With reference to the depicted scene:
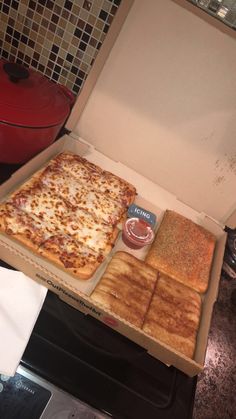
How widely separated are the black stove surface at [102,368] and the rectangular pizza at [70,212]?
13cm

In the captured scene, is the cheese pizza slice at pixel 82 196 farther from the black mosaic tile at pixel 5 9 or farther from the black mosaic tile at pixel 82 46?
the black mosaic tile at pixel 5 9

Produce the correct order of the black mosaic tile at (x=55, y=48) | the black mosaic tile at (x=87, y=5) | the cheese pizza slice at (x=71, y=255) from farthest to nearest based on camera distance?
the black mosaic tile at (x=55, y=48) < the black mosaic tile at (x=87, y=5) < the cheese pizza slice at (x=71, y=255)

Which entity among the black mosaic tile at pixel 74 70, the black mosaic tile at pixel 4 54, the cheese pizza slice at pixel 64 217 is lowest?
the cheese pizza slice at pixel 64 217

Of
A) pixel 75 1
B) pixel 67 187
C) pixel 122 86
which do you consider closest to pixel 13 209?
pixel 67 187

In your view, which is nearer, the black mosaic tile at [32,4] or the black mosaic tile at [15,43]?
the black mosaic tile at [32,4]

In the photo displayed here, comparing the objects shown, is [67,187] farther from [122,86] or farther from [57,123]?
[122,86]

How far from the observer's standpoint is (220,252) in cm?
134

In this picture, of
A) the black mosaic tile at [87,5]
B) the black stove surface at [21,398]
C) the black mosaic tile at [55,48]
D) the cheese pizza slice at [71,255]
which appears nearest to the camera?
the black stove surface at [21,398]

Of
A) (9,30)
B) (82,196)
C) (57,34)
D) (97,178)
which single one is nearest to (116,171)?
(97,178)

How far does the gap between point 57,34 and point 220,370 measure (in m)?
1.27

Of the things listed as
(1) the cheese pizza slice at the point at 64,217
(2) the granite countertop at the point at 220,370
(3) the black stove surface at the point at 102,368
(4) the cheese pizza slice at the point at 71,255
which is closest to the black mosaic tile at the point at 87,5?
(1) the cheese pizza slice at the point at 64,217

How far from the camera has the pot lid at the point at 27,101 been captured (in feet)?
3.46

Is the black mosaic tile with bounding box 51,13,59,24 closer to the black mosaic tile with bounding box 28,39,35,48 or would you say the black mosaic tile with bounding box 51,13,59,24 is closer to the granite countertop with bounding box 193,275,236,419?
the black mosaic tile with bounding box 28,39,35,48

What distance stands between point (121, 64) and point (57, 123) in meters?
0.35
